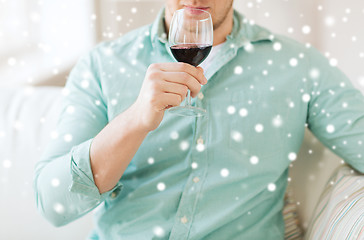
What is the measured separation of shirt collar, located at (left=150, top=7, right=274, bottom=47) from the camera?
4.17 feet

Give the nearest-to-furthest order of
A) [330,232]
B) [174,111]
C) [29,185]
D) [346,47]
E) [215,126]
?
1. [174,111]
2. [330,232]
3. [215,126]
4. [29,185]
5. [346,47]

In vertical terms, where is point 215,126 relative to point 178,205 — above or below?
above

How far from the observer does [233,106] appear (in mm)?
1197

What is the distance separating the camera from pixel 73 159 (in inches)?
41.9

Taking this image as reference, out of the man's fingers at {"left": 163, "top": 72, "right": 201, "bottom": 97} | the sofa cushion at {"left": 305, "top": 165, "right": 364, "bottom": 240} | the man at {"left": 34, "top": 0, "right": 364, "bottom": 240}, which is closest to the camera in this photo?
the man's fingers at {"left": 163, "top": 72, "right": 201, "bottom": 97}

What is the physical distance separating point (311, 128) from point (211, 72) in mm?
361

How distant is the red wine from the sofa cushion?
536 mm

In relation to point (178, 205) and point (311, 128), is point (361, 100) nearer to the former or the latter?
point (311, 128)

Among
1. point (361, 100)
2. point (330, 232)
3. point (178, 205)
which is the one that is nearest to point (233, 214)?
point (178, 205)

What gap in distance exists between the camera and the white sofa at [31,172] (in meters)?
1.37

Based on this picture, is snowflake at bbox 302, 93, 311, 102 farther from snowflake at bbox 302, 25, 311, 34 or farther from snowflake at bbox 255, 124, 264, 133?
snowflake at bbox 302, 25, 311, 34

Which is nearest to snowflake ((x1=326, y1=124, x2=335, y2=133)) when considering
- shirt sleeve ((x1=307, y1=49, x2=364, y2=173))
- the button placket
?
shirt sleeve ((x1=307, y1=49, x2=364, y2=173))

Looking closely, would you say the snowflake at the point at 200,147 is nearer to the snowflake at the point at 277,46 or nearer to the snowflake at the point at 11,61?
the snowflake at the point at 277,46

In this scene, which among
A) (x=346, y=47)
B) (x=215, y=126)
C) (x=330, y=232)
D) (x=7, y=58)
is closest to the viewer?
(x=330, y=232)
